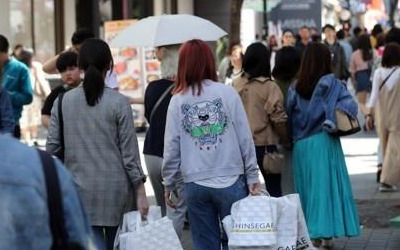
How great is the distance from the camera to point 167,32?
27.4 feet

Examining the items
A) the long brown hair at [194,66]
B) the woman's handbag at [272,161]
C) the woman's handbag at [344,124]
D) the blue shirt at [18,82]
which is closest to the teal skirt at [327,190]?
the woman's handbag at [344,124]

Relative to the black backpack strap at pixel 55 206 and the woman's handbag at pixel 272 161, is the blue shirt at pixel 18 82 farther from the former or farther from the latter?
the black backpack strap at pixel 55 206

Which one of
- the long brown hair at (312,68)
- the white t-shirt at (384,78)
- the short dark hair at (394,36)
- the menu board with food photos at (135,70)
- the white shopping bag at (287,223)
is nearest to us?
the white shopping bag at (287,223)

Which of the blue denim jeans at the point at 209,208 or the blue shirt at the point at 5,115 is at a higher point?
the blue shirt at the point at 5,115

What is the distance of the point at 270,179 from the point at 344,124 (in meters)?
0.75

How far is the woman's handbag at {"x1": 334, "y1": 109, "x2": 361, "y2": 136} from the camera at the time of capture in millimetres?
7938

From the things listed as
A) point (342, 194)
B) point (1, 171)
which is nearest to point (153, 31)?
point (342, 194)

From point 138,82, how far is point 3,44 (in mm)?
Answer: 10768

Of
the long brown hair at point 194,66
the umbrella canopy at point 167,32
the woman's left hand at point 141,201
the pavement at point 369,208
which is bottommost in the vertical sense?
the pavement at point 369,208

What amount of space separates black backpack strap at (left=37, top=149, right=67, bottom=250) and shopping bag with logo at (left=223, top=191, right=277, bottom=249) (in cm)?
355

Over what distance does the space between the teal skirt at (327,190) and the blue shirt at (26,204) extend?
5851mm

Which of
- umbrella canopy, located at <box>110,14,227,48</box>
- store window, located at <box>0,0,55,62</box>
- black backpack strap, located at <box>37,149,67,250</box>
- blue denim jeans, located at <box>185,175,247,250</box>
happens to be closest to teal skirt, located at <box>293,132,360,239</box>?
umbrella canopy, located at <box>110,14,227,48</box>

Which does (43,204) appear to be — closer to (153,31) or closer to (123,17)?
(153,31)

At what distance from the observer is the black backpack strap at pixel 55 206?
7.49 ft
